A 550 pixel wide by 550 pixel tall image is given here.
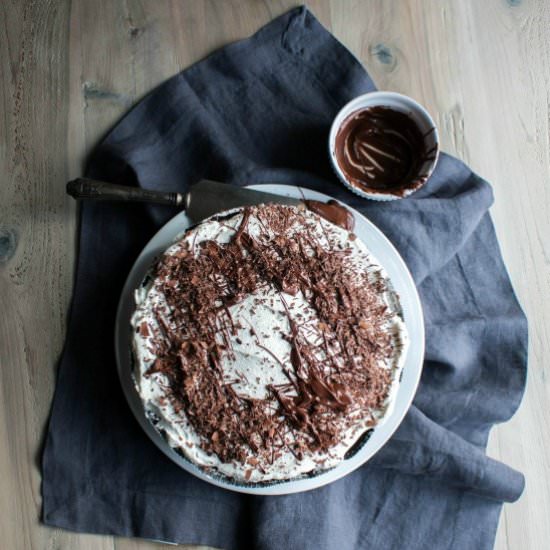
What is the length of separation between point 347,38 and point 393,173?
1.65 feet

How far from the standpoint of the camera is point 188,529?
78.6 inches

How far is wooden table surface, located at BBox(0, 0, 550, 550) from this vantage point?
204cm

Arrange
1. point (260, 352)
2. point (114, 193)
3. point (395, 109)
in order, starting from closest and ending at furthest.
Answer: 1. point (260, 352)
2. point (114, 193)
3. point (395, 109)

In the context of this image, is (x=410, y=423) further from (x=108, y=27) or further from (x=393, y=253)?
(x=108, y=27)

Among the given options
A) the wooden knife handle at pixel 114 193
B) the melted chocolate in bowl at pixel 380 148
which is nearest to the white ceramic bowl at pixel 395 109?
the melted chocolate in bowl at pixel 380 148

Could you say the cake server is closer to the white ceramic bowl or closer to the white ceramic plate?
the white ceramic plate

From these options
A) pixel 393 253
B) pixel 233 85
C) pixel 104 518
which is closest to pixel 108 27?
pixel 233 85

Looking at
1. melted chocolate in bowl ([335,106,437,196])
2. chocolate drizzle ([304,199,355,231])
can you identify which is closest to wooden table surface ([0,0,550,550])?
melted chocolate in bowl ([335,106,437,196])

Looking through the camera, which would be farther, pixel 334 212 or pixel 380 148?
pixel 380 148

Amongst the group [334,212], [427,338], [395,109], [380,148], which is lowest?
[427,338]

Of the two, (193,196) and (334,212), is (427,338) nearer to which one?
(334,212)

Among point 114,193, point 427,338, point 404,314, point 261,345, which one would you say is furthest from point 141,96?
point 427,338

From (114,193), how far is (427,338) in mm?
1066

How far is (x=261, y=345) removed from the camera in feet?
5.45
